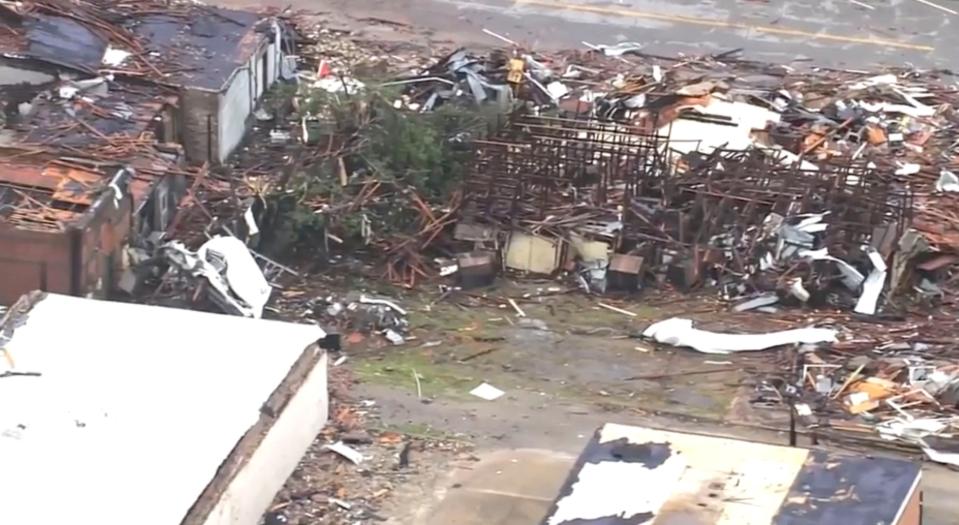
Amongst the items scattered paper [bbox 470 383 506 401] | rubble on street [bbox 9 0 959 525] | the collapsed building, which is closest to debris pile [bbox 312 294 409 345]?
rubble on street [bbox 9 0 959 525]

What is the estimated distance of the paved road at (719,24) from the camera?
24516 mm

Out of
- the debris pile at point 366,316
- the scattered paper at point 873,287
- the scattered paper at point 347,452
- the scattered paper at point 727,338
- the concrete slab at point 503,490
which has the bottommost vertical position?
the concrete slab at point 503,490

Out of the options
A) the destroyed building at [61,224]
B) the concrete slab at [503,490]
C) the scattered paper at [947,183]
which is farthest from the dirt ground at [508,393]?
the scattered paper at [947,183]

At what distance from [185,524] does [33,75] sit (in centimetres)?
929

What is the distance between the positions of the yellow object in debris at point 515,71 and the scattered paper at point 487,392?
6933mm

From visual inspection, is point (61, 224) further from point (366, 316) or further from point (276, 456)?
point (276, 456)

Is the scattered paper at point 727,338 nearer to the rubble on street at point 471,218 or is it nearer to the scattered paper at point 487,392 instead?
the rubble on street at point 471,218

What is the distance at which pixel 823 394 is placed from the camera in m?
14.9

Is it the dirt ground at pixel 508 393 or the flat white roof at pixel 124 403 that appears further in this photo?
the dirt ground at pixel 508 393

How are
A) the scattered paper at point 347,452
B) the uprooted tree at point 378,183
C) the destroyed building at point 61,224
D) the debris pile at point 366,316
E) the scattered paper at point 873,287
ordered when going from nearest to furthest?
the scattered paper at point 347,452, the destroyed building at point 61,224, the debris pile at point 366,316, the scattered paper at point 873,287, the uprooted tree at point 378,183

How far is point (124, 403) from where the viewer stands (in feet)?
40.0

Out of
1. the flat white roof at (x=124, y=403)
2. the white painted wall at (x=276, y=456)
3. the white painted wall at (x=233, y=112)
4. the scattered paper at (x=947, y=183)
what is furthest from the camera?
the white painted wall at (x=233, y=112)

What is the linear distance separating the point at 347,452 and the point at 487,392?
79.5 inches

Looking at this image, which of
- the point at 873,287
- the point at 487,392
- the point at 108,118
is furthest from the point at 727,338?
the point at 108,118
